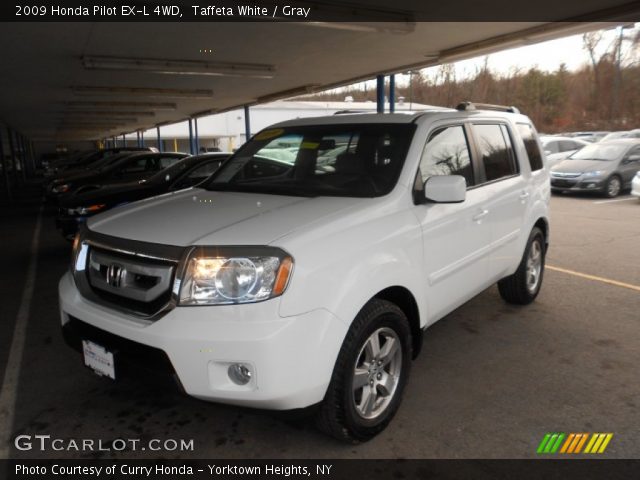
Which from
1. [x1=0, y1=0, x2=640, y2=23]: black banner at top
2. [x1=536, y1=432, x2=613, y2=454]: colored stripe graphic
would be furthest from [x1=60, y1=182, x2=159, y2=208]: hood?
[x1=536, y1=432, x2=613, y2=454]: colored stripe graphic

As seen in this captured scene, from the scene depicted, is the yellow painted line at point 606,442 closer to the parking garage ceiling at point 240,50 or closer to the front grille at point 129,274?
the front grille at point 129,274

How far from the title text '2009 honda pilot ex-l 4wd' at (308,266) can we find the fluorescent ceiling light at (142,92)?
8.74 metres

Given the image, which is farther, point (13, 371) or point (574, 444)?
point (13, 371)

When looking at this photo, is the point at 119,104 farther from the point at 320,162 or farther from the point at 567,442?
the point at 567,442

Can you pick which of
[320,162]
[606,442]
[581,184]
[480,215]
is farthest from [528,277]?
[581,184]

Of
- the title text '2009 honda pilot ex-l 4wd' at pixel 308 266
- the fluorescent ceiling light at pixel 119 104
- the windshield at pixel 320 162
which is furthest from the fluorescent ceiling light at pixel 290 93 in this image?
the title text '2009 honda pilot ex-l 4wd' at pixel 308 266

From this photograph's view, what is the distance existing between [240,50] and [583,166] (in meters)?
11.4

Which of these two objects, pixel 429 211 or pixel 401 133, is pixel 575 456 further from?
pixel 401 133

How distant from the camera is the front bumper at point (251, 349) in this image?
2248mm

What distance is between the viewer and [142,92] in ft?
38.9

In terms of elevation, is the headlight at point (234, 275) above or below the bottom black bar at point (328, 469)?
above

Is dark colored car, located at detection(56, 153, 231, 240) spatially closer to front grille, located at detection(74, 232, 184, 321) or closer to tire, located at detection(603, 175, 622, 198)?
front grille, located at detection(74, 232, 184, 321)

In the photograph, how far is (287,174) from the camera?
3.80 metres

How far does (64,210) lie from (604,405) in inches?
290
